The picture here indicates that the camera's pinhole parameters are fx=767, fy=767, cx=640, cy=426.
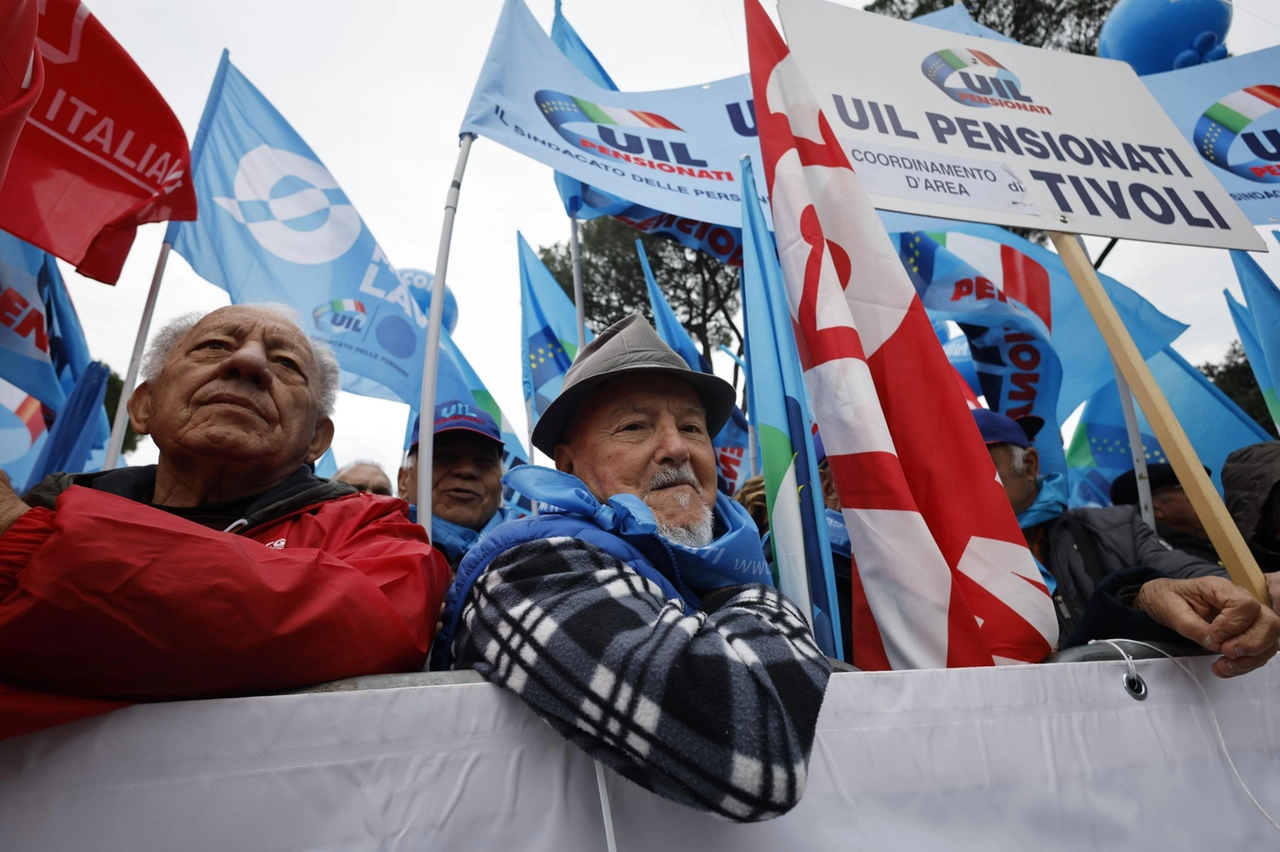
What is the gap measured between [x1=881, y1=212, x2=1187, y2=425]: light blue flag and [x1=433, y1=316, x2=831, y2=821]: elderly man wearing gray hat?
3703 millimetres

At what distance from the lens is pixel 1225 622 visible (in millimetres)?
1526

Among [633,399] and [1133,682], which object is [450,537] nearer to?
[633,399]

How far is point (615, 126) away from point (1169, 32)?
13.8 ft

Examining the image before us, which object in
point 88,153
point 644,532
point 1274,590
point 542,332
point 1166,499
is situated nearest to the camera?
point 644,532

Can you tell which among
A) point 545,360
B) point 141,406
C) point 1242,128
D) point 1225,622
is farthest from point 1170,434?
point 545,360

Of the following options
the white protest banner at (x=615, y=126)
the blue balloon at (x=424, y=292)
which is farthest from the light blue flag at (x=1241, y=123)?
the blue balloon at (x=424, y=292)

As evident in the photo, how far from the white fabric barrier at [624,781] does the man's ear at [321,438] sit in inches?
44.8

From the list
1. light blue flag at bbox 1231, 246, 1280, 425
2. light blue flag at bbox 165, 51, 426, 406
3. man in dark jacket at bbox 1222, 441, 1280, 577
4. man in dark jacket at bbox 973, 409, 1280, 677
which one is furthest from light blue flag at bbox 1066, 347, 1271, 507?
light blue flag at bbox 165, 51, 426, 406

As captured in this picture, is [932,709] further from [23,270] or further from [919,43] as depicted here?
[23,270]

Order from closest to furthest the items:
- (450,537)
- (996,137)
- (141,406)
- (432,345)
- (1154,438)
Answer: (141,406)
(996,137)
(432,345)
(450,537)
(1154,438)

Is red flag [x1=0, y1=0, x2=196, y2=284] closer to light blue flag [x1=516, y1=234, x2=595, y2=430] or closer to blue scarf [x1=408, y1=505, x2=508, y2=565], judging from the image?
blue scarf [x1=408, y1=505, x2=508, y2=565]

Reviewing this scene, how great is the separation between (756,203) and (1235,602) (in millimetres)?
1850

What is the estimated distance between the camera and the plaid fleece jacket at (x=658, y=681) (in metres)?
1.03

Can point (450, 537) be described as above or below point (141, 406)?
below
